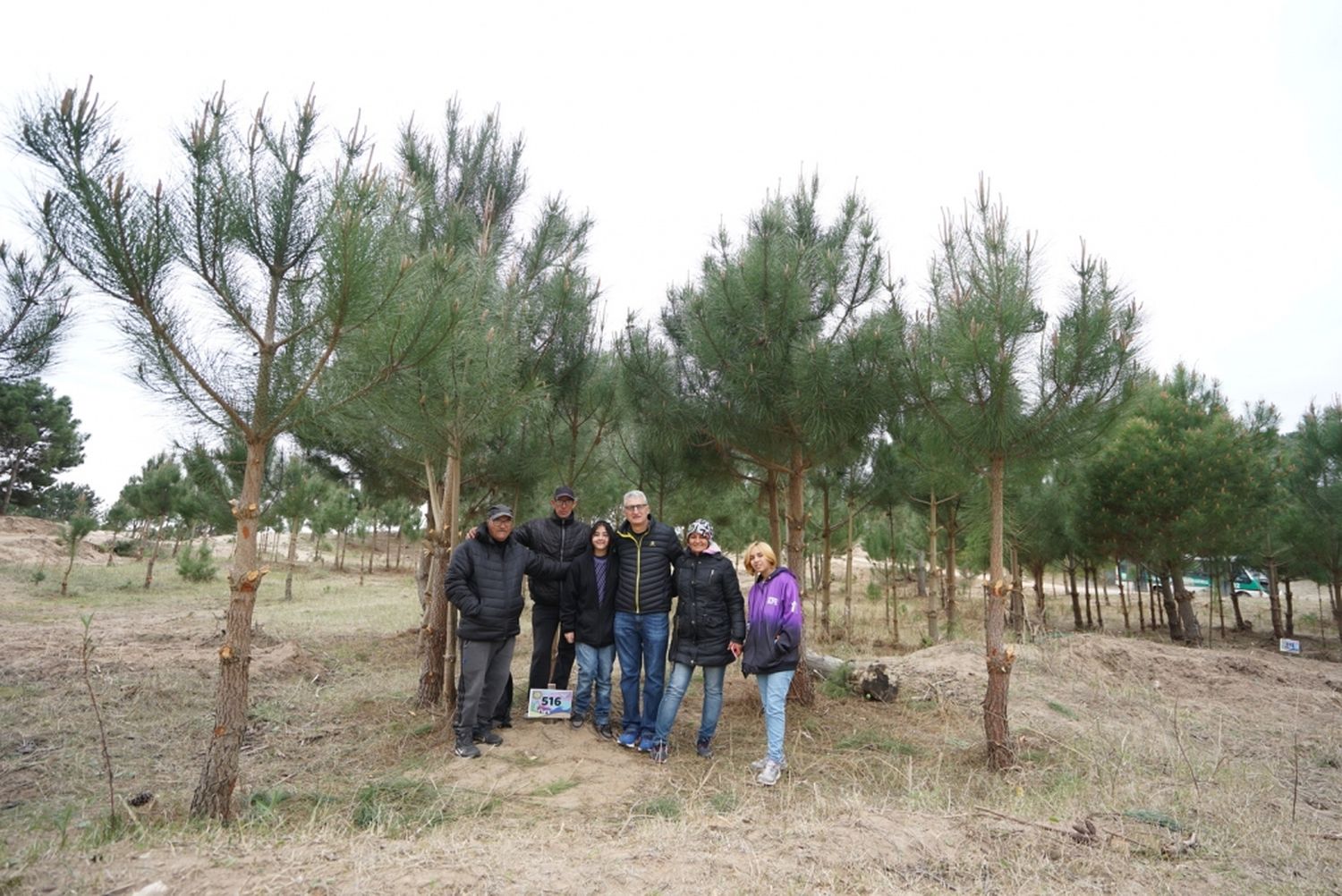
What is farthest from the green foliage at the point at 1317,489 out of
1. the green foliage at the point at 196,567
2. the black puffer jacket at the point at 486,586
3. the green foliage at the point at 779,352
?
the green foliage at the point at 196,567

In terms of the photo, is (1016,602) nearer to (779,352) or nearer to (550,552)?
(779,352)

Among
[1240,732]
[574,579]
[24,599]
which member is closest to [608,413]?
[574,579]

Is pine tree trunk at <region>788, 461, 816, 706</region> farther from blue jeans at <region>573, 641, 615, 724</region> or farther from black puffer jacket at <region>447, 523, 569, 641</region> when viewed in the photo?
black puffer jacket at <region>447, 523, 569, 641</region>

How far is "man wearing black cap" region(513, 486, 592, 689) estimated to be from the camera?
576 cm

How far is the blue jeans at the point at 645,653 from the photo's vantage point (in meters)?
5.46

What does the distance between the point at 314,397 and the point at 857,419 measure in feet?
14.5

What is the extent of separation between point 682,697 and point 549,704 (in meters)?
1.21

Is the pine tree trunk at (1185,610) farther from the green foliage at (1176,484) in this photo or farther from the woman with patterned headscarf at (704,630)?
the woman with patterned headscarf at (704,630)

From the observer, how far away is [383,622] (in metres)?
13.8

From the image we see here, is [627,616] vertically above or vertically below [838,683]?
above

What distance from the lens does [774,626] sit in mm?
5016

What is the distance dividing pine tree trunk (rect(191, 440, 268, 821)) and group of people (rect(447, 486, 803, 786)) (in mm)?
1475

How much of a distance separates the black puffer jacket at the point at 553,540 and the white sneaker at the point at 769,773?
204cm

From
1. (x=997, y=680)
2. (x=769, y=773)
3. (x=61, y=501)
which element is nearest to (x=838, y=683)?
(x=997, y=680)
